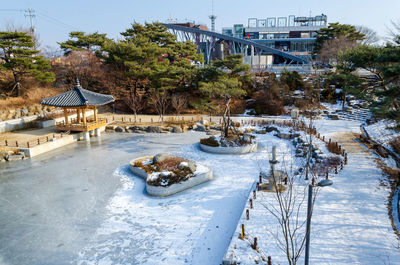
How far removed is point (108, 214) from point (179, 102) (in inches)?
635

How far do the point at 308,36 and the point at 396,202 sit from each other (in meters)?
49.8

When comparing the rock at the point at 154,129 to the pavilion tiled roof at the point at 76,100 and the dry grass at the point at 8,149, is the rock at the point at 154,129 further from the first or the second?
the dry grass at the point at 8,149

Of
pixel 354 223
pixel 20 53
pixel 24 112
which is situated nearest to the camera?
pixel 354 223

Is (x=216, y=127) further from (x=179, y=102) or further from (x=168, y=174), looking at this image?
(x=168, y=174)

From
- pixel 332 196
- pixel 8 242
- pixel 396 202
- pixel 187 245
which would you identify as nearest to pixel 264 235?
pixel 187 245

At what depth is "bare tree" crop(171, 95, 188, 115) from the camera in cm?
2429

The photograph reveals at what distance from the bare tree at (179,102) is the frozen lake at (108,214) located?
1064cm

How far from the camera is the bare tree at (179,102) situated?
24.3 meters

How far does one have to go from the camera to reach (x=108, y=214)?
9133mm

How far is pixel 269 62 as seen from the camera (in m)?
42.2

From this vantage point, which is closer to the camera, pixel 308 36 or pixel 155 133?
pixel 155 133

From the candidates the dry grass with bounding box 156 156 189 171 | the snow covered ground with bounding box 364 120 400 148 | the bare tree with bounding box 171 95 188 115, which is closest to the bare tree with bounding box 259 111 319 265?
the dry grass with bounding box 156 156 189 171

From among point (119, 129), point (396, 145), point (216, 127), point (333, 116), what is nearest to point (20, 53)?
point (119, 129)

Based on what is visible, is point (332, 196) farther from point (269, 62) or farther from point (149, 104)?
point (269, 62)
